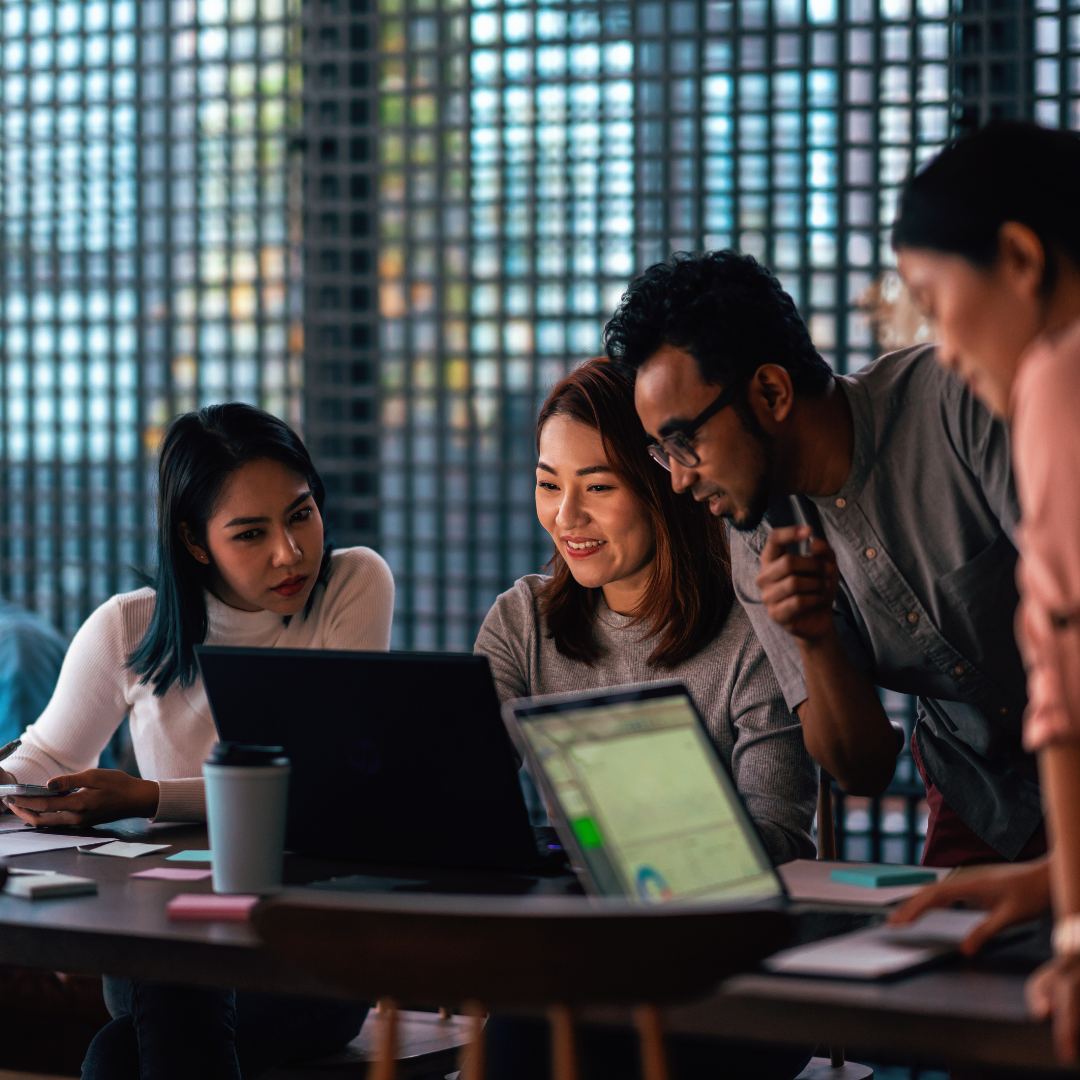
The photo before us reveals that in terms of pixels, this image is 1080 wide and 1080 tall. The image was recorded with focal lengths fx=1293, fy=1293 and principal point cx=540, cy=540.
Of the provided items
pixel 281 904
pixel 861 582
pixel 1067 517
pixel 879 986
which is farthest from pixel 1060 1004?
pixel 861 582

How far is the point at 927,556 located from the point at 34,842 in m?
1.21

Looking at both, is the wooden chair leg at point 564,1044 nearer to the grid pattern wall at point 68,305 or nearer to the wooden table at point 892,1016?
the wooden table at point 892,1016

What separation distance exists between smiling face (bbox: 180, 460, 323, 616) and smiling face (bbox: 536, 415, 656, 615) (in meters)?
0.46

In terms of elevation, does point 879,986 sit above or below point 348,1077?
above

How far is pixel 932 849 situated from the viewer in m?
2.01

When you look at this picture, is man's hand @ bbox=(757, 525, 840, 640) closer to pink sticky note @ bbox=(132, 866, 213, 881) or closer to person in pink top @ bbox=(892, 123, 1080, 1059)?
person in pink top @ bbox=(892, 123, 1080, 1059)

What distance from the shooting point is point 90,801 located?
1.75 metres

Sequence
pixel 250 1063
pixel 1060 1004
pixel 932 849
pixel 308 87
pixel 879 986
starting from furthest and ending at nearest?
pixel 308 87
pixel 932 849
pixel 250 1063
pixel 879 986
pixel 1060 1004

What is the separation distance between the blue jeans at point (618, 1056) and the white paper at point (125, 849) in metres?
0.48

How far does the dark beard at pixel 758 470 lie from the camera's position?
1.67 metres

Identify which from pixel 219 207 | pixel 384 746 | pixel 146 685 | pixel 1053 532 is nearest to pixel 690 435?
pixel 384 746

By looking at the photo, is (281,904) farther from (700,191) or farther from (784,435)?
(700,191)

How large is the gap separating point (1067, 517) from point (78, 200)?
3277 mm

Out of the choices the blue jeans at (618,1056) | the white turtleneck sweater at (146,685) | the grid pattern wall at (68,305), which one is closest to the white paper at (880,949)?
the blue jeans at (618,1056)
